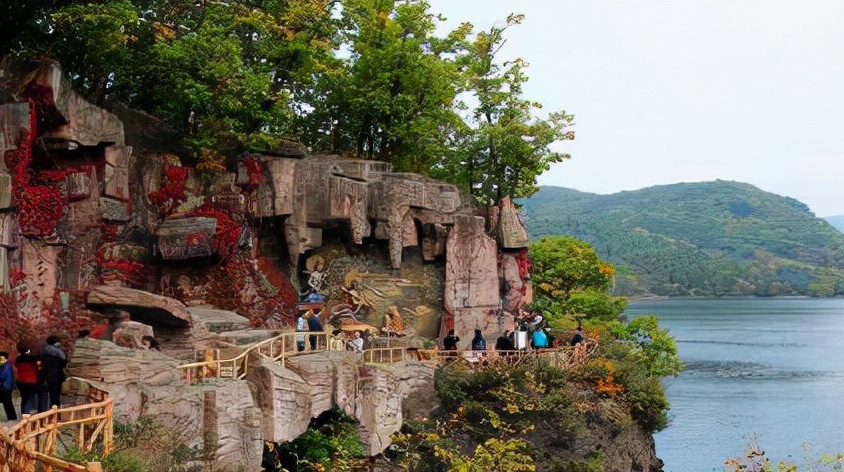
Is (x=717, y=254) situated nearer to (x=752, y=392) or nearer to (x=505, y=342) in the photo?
(x=752, y=392)

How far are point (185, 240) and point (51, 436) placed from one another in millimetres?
16318


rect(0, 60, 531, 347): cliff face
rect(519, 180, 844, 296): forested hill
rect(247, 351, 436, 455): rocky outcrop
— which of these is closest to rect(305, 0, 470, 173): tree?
rect(0, 60, 531, 347): cliff face

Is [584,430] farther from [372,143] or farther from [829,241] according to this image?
[829,241]

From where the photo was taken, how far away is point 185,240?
1089 inches

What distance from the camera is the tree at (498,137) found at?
39.3m

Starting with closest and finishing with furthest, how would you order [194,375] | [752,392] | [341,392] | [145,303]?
[194,375] → [341,392] → [145,303] → [752,392]

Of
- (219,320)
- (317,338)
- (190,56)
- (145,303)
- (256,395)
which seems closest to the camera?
(256,395)

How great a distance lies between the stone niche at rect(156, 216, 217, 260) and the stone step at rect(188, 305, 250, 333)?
1749mm

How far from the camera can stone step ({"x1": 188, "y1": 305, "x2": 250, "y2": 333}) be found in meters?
24.7

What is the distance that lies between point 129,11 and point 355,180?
9510 mm

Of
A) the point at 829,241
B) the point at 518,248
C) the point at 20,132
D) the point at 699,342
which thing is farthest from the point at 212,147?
the point at 829,241

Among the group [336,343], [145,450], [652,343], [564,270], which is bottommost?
[652,343]

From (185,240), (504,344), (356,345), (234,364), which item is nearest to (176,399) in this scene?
(234,364)

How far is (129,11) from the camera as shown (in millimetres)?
25922
